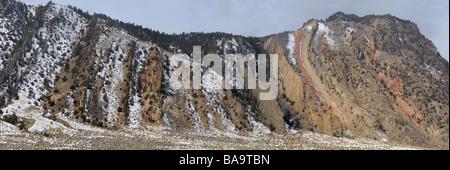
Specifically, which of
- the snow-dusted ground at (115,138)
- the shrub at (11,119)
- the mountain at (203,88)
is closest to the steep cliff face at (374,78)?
the mountain at (203,88)

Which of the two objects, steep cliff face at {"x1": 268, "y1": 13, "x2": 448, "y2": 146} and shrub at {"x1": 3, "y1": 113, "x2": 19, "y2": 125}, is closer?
shrub at {"x1": 3, "y1": 113, "x2": 19, "y2": 125}

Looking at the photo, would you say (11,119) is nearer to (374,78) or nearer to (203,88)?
(203,88)

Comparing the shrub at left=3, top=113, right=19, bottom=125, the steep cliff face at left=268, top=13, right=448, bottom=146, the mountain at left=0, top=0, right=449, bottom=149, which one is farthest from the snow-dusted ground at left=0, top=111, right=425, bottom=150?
the steep cliff face at left=268, top=13, right=448, bottom=146

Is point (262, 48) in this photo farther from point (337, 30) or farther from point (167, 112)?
point (167, 112)

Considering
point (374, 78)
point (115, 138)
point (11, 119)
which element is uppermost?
point (374, 78)

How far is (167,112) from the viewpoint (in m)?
38.0

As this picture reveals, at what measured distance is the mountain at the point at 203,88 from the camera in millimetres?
35000

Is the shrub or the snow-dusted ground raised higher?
the shrub

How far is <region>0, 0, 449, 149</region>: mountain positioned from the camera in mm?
35000

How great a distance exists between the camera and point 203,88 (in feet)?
145

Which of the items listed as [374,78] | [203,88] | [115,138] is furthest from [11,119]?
[374,78]

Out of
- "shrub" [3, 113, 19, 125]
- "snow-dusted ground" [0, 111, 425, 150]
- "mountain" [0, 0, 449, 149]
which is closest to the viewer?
"snow-dusted ground" [0, 111, 425, 150]

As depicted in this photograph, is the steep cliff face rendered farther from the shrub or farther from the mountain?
the shrub

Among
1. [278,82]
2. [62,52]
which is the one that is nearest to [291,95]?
[278,82]
